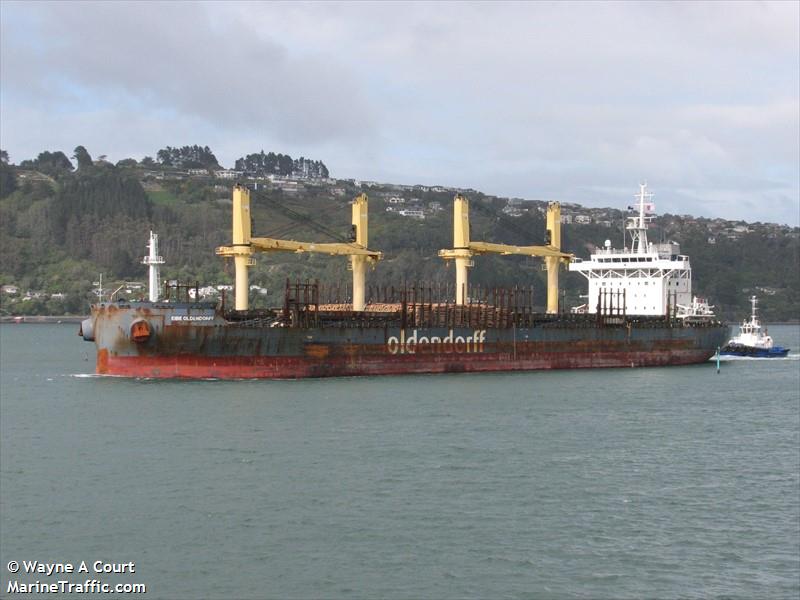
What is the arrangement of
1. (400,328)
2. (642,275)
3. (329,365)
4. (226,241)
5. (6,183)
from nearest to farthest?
(329,365) → (400,328) → (642,275) → (226,241) → (6,183)

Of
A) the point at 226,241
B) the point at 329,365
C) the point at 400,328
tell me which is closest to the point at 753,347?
the point at 400,328

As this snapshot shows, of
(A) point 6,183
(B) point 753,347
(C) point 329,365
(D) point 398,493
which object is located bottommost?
(D) point 398,493

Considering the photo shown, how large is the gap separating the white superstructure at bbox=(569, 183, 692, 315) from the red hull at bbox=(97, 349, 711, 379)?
22.6 feet

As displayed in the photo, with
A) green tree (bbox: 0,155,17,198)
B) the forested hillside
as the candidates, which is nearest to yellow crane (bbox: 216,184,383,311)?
the forested hillside

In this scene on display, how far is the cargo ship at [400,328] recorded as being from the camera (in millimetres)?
37406

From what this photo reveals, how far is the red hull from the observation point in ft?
123

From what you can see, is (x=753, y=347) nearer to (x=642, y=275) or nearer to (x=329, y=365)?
(x=642, y=275)

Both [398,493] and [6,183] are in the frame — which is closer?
[398,493]

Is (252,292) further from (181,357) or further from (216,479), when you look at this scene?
(216,479)

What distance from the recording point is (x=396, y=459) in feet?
79.7

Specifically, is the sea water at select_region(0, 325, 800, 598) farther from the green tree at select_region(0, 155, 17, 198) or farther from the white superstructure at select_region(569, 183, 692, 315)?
the green tree at select_region(0, 155, 17, 198)

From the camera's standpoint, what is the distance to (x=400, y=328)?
41594mm

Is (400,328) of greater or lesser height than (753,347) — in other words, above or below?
above

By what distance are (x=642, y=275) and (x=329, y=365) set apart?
73.8 ft
